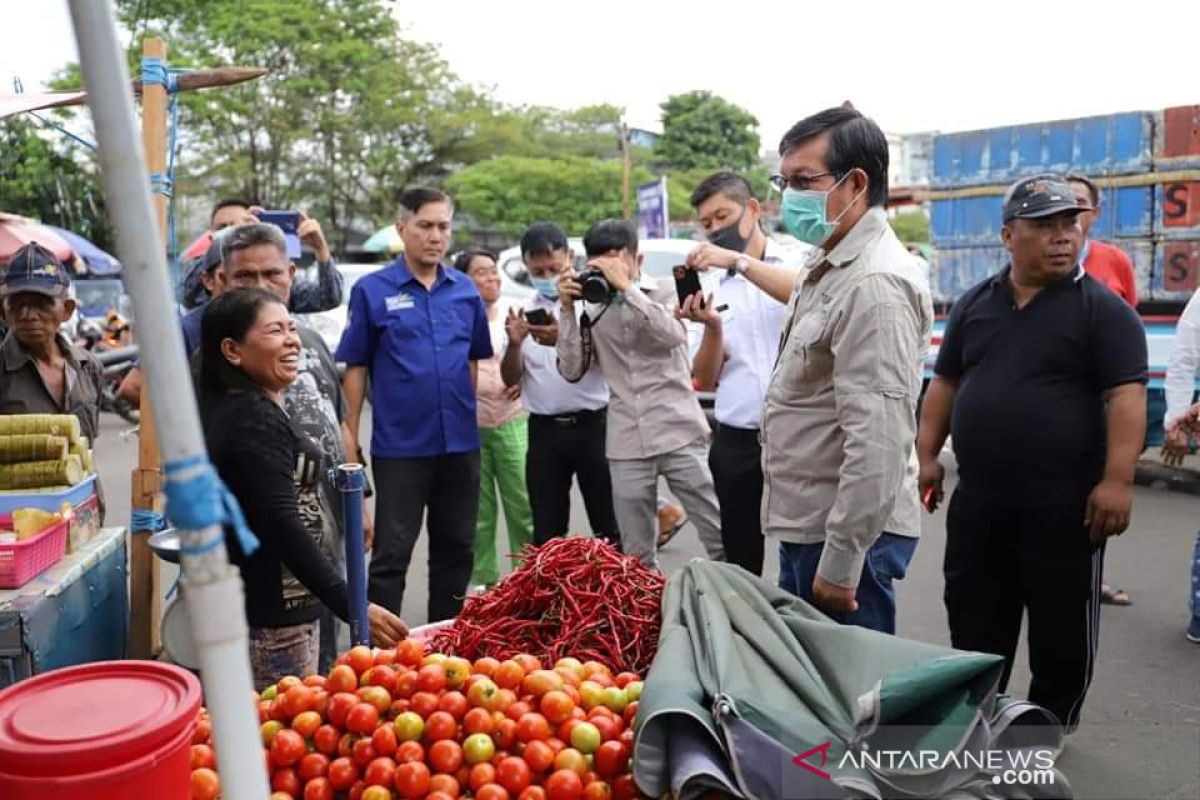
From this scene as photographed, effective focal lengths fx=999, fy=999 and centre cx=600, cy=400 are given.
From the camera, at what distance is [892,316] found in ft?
7.45

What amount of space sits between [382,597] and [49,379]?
1572 mm

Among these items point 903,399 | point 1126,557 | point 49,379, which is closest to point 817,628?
point 903,399

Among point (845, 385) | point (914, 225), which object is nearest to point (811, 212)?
point (845, 385)

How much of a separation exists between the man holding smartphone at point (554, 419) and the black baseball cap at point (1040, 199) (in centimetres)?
206

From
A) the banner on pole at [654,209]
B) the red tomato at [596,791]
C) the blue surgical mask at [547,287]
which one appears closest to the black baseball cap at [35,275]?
the blue surgical mask at [547,287]

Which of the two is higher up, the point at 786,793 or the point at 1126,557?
the point at 786,793

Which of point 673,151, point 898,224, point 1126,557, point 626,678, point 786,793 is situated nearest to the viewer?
point 786,793

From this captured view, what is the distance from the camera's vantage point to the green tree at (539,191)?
24.5 metres

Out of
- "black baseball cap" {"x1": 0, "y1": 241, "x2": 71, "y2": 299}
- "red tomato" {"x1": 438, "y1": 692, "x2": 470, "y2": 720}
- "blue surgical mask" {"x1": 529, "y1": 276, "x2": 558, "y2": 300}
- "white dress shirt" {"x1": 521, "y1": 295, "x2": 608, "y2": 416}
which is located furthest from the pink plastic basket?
"blue surgical mask" {"x1": 529, "y1": 276, "x2": 558, "y2": 300}

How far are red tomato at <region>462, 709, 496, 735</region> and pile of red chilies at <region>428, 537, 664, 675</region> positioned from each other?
369mm

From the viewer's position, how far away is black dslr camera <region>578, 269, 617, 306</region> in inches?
157

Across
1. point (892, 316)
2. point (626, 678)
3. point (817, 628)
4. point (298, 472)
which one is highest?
point (892, 316)

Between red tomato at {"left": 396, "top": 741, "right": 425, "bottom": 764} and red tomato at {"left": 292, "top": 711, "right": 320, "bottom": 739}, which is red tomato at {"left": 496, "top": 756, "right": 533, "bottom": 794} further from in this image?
red tomato at {"left": 292, "top": 711, "right": 320, "bottom": 739}

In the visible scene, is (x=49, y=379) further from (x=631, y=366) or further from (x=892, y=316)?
(x=892, y=316)
